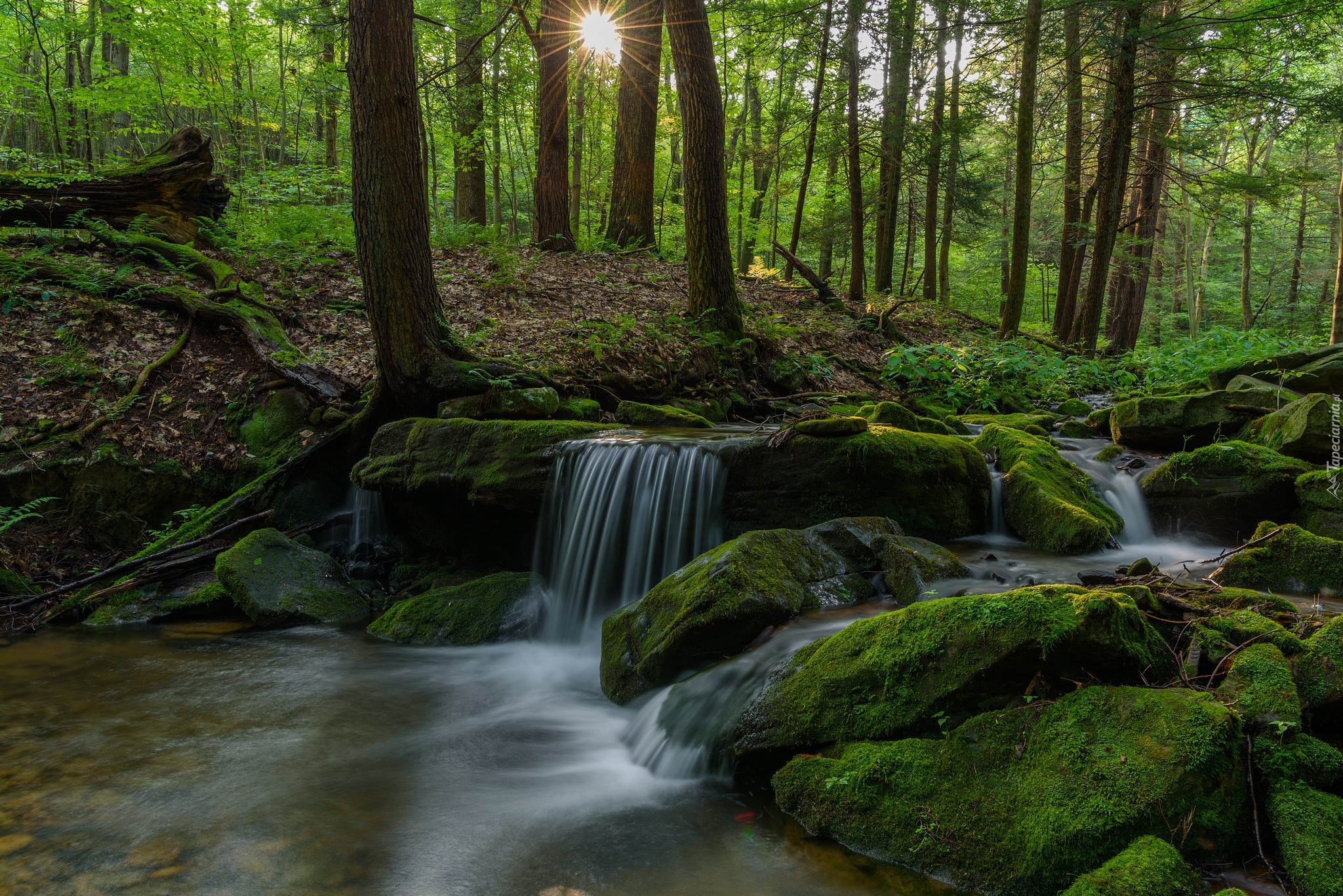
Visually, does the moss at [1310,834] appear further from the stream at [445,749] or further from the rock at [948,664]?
the stream at [445,749]

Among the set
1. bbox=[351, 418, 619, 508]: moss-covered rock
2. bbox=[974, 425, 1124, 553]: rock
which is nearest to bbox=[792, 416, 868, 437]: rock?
bbox=[974, 425, 1124, 553]: rock

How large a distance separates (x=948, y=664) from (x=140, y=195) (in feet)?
40.4

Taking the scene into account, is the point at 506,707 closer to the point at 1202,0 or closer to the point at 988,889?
the point at 988,889

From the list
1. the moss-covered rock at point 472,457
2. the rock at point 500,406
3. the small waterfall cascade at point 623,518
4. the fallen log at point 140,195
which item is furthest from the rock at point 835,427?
the fallen log at point 140,195

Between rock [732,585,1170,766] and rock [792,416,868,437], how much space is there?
2764mm

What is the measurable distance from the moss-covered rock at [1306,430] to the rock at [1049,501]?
146cm

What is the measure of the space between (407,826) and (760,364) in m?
8.68

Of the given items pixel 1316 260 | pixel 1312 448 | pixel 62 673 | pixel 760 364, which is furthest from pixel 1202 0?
pixel 1316 260

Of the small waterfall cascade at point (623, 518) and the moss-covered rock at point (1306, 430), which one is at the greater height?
the moss-covered rock at point (1306, 430)

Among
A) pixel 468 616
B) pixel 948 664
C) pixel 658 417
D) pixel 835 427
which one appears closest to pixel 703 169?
pixel 658 417

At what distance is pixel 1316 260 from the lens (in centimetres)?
3347

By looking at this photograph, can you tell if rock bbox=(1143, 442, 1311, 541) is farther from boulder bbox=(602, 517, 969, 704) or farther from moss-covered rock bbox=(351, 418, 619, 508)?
moss-covered rock bbox=(351, 418, 619, 508)

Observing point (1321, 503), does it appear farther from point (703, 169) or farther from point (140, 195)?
point (140, 195)

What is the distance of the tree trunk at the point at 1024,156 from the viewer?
42.3 feet
